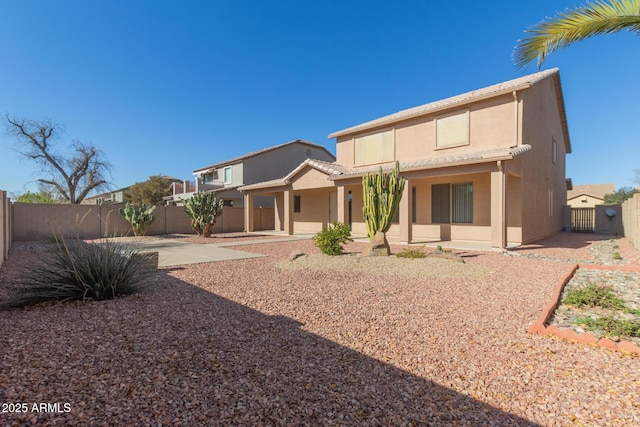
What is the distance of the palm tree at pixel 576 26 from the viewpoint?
4441mm

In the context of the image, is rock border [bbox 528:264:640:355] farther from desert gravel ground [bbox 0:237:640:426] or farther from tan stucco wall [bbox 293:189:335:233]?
tan stucco wall [bbox 293:189:335:233]

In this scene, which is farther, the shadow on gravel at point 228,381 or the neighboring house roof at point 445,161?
the neighboring house roof at point 445,161

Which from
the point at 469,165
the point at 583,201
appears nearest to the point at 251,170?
the point at 469,165

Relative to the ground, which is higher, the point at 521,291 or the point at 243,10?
the point at 243,10

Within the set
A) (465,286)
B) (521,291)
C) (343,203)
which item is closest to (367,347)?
(465,286)

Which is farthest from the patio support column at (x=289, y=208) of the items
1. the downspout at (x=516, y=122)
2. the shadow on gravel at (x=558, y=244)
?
the shadow on gravel at (x=558, y=244)

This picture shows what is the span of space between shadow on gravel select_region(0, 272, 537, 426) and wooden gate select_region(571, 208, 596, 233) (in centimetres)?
2549

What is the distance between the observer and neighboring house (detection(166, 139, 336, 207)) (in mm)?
27688

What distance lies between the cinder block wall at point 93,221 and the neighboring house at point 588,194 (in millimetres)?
44420

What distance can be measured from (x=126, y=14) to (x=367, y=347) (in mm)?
15114

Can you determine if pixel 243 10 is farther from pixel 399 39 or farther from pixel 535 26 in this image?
pixel 535 26

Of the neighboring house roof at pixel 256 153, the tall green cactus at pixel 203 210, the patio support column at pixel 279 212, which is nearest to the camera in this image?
the tall green cactus at pixel 203 210

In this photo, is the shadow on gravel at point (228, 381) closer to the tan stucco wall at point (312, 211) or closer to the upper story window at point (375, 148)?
the upper story window at point (375, 148)

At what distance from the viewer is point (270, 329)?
4.16m
